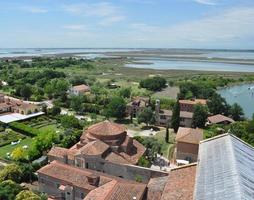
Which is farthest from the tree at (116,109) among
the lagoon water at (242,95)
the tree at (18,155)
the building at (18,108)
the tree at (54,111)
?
the lagoon water at (242,95)

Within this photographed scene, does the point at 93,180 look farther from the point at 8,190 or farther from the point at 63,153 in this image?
the point at 63,153

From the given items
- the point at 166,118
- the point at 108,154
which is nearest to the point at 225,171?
the point at 108,154

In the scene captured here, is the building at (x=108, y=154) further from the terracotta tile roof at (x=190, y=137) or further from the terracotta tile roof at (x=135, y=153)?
the terracotta tile roof at (x=190, y=137)

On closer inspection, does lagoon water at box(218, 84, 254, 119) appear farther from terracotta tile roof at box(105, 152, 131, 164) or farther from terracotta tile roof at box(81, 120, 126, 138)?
terracotta tile roof at box(105, 152, 131, 164)

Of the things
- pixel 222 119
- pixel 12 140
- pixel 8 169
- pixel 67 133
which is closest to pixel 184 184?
pixel 8 169

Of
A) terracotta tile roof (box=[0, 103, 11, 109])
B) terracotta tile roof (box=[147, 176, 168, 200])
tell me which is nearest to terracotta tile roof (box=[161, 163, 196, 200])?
terracotta tile roof (box=[147, 176, 168, 200])
